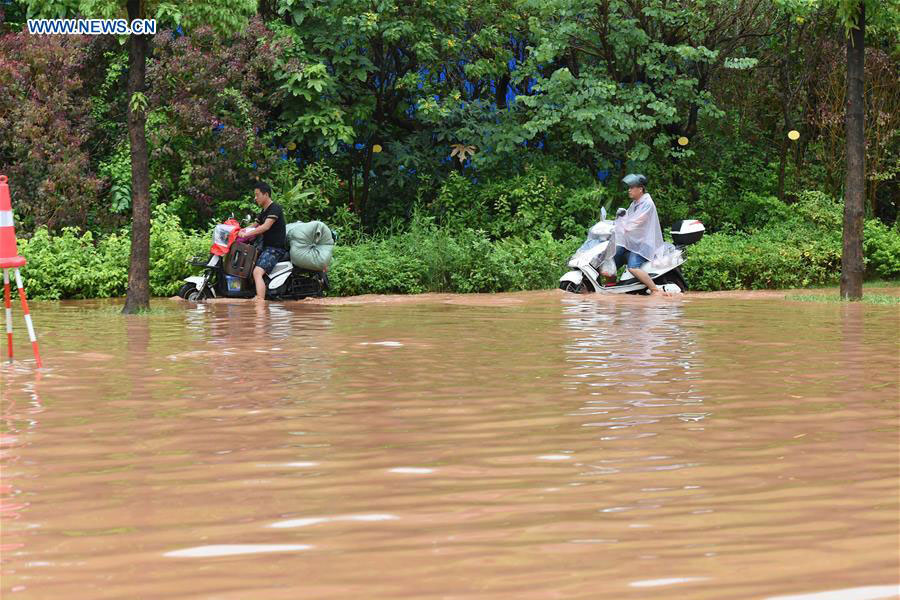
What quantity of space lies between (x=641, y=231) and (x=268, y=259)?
514 centimetres

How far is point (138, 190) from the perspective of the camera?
50.1 ft

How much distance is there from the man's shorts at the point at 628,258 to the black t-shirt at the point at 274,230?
4.67 meters

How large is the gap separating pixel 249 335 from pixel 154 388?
381cm

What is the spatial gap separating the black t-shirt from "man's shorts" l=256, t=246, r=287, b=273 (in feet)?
0.38

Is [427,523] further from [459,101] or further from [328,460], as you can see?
[459,101]

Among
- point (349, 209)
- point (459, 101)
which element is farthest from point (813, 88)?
point (349, 209)

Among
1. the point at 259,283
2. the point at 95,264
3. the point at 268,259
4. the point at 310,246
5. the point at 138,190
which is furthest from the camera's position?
the point at 95,264

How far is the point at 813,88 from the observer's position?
24.8 metres

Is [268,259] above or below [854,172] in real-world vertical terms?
below

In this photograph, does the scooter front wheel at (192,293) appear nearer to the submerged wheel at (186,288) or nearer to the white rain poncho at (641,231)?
the submerged wheel at (186,288)

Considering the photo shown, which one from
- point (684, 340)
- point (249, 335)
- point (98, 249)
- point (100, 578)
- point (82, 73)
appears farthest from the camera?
point (82, 73)

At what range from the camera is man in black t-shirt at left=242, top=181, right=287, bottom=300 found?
1702cm

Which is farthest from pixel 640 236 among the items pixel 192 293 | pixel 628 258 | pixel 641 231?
pixel 192 293

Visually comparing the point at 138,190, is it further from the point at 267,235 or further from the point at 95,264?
the point at 95,264
